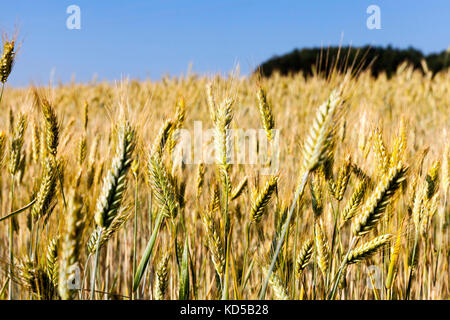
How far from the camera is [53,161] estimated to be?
1114 mm

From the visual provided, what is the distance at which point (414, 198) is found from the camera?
1252mm

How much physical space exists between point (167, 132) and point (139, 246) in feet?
4.07

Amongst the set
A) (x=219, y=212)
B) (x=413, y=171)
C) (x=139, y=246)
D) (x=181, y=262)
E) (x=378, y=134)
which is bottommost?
(x=139, y=246)

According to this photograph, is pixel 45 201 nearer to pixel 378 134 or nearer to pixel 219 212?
pixel 219 212

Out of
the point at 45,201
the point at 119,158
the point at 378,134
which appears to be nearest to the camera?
the point at 119,158
